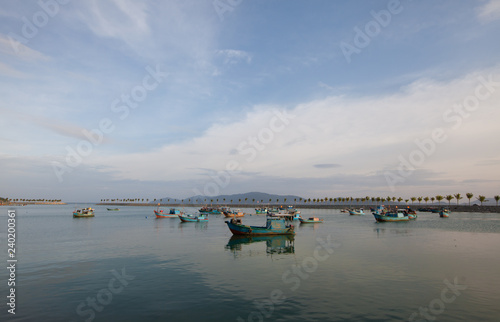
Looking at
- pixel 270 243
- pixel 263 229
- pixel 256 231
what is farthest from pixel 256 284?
pixel 263 229

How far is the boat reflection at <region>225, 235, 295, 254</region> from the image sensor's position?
39.3 metres

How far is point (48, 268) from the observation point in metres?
28.6

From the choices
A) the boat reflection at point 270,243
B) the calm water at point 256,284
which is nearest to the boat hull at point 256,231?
the boat reflection at point 270,243

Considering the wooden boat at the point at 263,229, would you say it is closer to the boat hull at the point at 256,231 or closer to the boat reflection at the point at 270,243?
the boat hull at the point at 256,231

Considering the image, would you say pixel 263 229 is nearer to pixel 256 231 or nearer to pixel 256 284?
pixel 256 231

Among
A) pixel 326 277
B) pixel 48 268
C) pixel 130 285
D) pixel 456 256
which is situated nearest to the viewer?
pixel 130 285

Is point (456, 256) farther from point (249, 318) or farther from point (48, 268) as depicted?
point (48, 268)

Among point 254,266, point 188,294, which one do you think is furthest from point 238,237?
point 188,294

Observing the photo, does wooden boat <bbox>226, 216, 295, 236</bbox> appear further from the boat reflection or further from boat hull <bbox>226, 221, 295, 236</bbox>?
the boat reflection

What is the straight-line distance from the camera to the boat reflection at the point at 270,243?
3925cm

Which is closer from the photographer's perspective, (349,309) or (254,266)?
(349,309)

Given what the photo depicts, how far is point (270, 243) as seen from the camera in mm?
45250

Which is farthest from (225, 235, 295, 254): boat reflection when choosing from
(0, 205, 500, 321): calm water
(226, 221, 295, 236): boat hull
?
(0, 205, 500, 321): calm water

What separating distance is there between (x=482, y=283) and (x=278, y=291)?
16438mm
